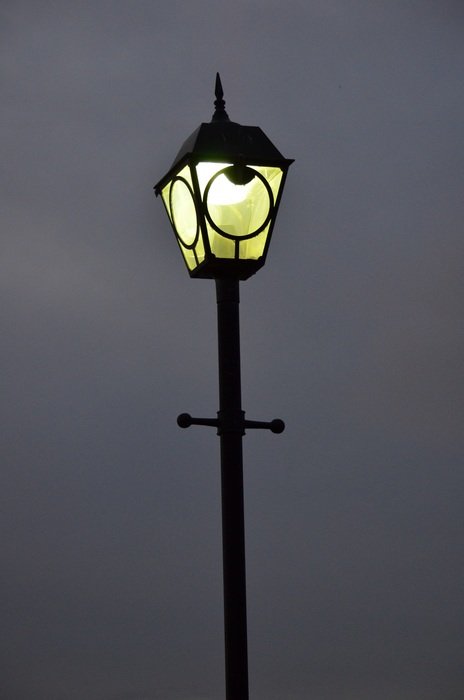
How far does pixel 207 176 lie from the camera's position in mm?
4422

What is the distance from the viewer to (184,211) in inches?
181

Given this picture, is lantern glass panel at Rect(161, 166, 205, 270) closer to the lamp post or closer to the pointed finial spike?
the lamp post

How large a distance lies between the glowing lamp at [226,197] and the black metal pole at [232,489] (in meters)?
0.25

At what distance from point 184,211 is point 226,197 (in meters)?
0.28

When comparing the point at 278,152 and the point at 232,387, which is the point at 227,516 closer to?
the point at 232,387

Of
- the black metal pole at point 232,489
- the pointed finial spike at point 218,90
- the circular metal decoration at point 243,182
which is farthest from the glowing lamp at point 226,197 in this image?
the pointed finial spike at point 218,90

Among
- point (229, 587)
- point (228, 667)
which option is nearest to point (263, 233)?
point (229, 587)

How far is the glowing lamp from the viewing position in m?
4.41

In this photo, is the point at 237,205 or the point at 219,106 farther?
the point at 219,106

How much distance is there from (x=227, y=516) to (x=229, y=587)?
0.35 metres

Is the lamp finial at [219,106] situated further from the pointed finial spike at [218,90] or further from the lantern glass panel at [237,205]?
the lantern glass panel at [237,205]

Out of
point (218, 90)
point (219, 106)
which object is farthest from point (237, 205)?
point (218, 90)

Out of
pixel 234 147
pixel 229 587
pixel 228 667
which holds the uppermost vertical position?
pixel 234 147

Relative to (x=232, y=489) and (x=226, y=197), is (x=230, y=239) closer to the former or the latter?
(x=226, y=197)
